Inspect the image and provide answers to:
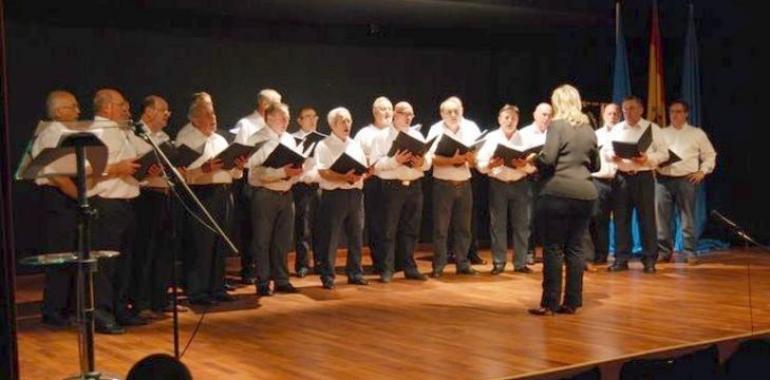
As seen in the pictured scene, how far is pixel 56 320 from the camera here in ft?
20.8

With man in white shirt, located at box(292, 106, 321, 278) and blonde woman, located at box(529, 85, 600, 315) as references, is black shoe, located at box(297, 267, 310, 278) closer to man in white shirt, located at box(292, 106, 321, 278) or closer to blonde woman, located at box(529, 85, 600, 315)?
man in white shirt, located at box(292, 106, 321, 278)

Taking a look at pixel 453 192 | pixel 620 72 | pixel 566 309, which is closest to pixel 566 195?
pixel 566 309

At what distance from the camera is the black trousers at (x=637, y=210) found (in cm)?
860

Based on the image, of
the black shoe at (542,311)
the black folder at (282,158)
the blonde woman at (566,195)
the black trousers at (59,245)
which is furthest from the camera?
the black folder at (282,158)

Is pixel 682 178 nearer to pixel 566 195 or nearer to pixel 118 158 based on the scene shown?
pixel 566 195

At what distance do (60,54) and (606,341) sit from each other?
5619 mm

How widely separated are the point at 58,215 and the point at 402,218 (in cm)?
306

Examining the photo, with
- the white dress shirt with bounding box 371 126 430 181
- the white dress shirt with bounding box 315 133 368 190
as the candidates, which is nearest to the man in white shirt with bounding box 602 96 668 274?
the white dress shirt with bounding box 371 126 430 181

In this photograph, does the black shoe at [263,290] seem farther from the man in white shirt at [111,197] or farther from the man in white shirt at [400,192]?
the man in white shirt at [111,197]

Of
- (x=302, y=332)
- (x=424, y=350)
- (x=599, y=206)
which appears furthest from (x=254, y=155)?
(x=599, y=206)

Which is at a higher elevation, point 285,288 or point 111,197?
point 111,197

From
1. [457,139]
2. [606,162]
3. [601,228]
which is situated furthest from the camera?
[601,228]

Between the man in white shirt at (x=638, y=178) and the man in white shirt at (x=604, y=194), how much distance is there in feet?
0.32

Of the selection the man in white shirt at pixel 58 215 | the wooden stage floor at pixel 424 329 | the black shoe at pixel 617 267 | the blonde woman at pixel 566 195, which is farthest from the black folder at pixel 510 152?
the man in white shirt at pixel 58 215
